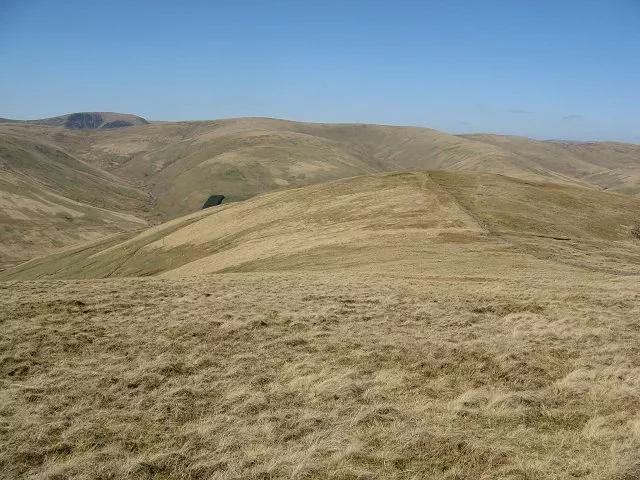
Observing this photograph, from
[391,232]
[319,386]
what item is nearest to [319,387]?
[319,386]

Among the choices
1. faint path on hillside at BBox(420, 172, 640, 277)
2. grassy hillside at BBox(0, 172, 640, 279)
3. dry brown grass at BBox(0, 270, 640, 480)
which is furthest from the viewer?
grassy hillside at BBox(0, 172, 640, 279)

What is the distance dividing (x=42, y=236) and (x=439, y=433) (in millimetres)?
196427

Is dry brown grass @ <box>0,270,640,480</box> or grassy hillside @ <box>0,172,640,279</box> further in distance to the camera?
grassy hillside @ <box>0,172,640,279</box>

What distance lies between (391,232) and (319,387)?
38.9 metres

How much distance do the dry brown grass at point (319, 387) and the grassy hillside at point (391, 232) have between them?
1705 centimetres

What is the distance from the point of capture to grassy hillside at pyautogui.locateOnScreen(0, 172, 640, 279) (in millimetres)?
42250

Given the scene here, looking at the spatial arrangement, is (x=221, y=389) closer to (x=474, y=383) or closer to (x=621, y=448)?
(x=474, y=383)

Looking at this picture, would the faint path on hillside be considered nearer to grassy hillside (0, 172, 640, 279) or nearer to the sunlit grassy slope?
grassy hillside (0, 172, 640, 279)

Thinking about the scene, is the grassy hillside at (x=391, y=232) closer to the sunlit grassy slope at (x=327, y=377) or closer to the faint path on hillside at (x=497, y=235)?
the faint path on hillside at (x=497, y=235)

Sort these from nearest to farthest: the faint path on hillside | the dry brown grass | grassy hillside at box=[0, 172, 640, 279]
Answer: the dry brown grass, the faint path on hillside, grassy hillside at box=[0, 172, 640, 279]

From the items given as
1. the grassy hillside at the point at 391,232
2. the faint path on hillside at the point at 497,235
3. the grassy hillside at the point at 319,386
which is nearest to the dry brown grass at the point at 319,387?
the grassy hillside at the point at 319,386

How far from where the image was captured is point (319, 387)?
1277 centimetres

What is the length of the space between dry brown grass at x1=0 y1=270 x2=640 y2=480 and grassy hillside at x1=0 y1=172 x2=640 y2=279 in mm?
17045

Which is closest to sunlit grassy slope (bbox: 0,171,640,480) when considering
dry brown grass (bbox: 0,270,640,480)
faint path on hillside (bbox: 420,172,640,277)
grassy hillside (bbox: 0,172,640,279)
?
dry brown grass (bbox: 0,270,640,480)
